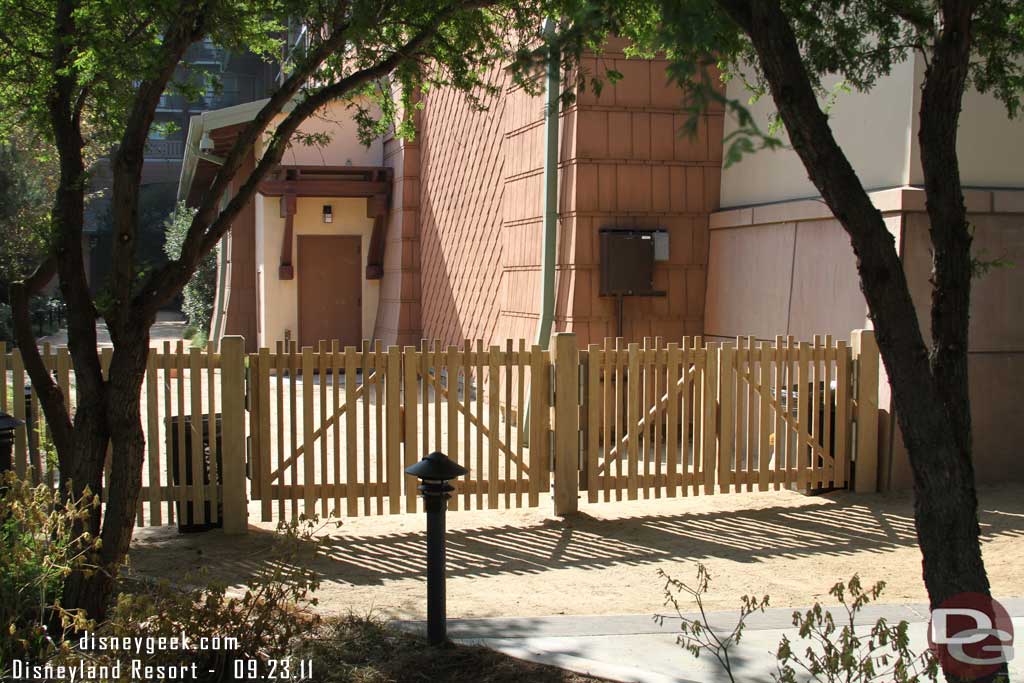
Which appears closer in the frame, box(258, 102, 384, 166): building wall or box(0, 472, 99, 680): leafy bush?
box(0, 472, 99, 680): leafy bush

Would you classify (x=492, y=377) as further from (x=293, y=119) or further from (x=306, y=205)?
(x=306, y=205)

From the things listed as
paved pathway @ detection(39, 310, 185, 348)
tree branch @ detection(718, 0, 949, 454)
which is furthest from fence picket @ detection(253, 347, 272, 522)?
paved pathway @ detection(39, 310, 185, 348)

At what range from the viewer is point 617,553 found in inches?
305

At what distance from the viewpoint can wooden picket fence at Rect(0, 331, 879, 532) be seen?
8.06 meters

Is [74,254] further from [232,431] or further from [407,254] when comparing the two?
Result: [407,254]

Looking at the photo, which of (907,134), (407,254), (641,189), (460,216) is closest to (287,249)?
(407,254)

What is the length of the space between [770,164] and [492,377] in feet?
16.6

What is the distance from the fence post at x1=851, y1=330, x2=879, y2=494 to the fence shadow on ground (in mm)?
380

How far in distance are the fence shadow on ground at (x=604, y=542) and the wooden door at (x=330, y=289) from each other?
485 inches

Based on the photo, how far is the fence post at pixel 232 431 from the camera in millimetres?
8055

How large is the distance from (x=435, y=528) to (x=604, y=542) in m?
3.15

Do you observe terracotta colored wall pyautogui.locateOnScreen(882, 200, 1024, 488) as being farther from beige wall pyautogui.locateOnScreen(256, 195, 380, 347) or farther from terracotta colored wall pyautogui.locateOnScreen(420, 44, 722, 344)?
beige wall pyautogui.locateOnScreen(256, 195, 380, 347)

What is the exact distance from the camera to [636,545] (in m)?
7.95

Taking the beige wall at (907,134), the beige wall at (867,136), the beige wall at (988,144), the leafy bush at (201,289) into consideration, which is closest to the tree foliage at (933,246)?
the beige wall at (867,136)
